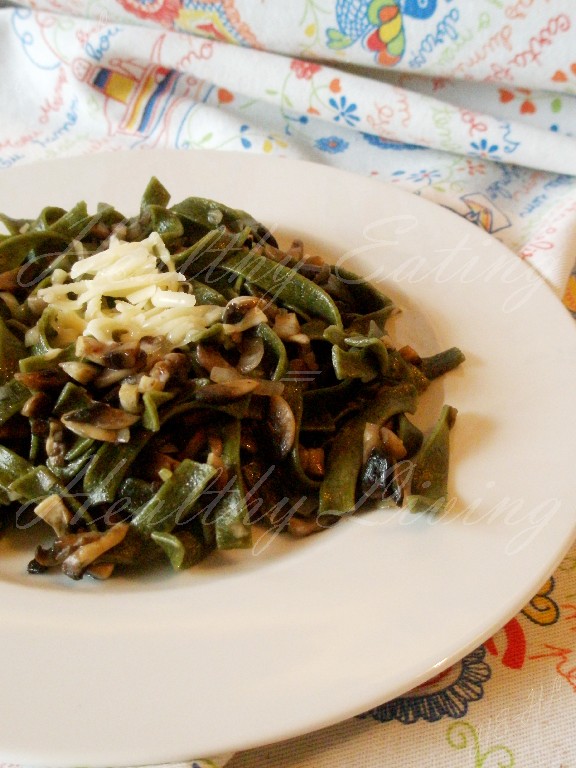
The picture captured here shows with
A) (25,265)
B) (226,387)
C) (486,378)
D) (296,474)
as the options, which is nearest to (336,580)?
(296,474)

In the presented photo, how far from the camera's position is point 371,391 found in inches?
116

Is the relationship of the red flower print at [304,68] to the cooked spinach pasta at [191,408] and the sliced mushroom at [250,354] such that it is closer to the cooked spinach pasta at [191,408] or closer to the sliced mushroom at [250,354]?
the cooked spinach pasta at [191,408]

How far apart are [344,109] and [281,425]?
2.85 meters

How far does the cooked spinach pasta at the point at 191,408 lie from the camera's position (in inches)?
98.1

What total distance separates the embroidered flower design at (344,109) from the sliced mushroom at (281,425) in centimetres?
273

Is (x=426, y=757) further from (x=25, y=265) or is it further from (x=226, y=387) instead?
(x=25, y=265)

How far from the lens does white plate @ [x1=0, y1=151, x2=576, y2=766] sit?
6.17 ft

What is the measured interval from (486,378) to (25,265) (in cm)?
208

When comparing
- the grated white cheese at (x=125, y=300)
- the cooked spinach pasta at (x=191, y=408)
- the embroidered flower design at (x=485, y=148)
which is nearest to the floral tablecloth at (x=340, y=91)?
the embroidered flower design at (x=485, y=148)

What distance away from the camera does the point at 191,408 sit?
8.81ft

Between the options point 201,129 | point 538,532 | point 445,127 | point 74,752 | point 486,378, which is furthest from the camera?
point 201,129

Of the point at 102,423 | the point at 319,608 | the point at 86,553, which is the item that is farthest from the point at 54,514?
the point at 319,608

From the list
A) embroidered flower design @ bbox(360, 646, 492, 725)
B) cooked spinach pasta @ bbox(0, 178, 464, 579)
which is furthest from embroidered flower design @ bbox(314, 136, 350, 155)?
embroidered flower design @ bbox(360, 646, 492, 725)

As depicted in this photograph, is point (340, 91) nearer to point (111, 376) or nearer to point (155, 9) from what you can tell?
point (155, 9)
